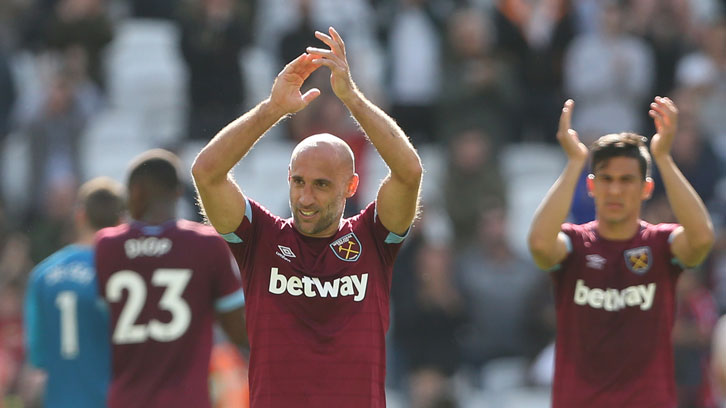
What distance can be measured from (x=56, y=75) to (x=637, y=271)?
935cm

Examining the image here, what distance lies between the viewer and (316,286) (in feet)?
21.7

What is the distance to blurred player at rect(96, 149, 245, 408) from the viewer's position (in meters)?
8.12

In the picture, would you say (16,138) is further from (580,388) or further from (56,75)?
(580,388)

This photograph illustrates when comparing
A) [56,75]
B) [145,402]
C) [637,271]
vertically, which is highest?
[56,75]

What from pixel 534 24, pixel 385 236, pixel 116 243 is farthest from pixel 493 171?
pixel 385 236

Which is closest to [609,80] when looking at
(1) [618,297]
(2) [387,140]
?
(1) [618,297]

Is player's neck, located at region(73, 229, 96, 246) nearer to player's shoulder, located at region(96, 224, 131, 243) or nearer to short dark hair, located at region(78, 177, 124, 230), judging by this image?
short dark hair, located at region(78, 177, 124, 230)

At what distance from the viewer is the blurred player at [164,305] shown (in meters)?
8.12

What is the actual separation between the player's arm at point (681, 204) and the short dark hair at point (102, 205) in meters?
3.72

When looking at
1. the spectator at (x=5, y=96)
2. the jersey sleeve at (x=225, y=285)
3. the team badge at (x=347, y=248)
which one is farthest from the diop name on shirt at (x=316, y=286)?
the spectator at (x=5, y=96)

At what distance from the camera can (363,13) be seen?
16.1 m

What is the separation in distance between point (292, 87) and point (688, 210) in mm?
2499

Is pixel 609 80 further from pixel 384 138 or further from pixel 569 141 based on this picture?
pixel 384 138

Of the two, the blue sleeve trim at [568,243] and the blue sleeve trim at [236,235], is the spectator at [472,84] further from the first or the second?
the blue sleeve trim at [236,235]
